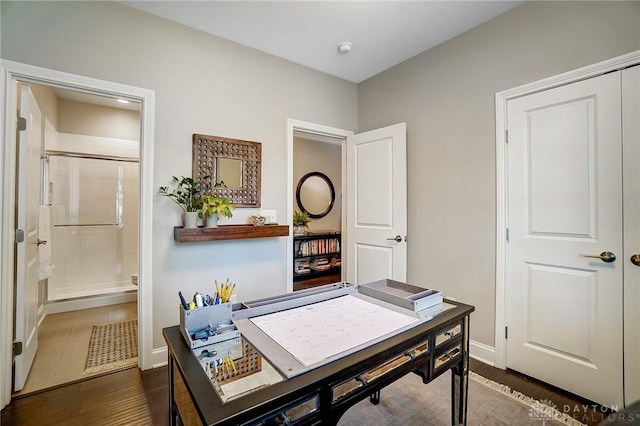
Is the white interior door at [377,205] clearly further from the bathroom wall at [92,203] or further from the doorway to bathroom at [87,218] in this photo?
the bathroom wall at [92,203]

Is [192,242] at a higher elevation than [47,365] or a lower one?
higher

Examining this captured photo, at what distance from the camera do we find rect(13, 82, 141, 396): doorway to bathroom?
2996mm

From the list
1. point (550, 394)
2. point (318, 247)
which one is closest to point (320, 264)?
point (318, 247)

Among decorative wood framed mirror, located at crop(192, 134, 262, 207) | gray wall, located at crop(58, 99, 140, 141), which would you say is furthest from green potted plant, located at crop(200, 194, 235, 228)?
gray wall, located at crop(58, 99, 140, 141)

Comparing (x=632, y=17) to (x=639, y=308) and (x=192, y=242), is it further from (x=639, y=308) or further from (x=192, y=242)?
(x=192, y=242)

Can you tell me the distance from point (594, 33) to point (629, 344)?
191 centimetres

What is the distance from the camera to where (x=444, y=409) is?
5.71 ft

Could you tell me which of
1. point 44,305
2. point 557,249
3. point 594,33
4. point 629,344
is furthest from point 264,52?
point 44,305

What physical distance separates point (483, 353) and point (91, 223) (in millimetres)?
4814

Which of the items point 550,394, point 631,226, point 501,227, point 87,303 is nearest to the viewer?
point 631,226

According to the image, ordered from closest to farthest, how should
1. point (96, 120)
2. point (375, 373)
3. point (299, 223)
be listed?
point (375, 373) → point (96, 120) → point (299, 223)

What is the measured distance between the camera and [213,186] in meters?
2.45

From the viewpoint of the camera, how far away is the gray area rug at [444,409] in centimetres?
165

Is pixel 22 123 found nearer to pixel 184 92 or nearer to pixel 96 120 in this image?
pixel 184 92
